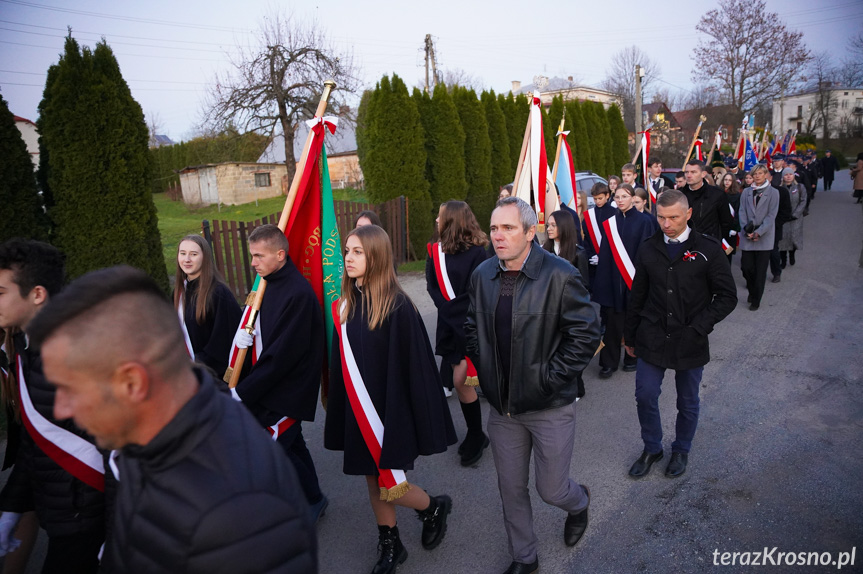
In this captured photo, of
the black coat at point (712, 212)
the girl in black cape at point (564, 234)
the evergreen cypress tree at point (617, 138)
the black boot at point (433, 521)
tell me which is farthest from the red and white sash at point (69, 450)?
the evergreen cypress tree at point (617, 138)

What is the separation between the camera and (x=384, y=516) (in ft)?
10.7

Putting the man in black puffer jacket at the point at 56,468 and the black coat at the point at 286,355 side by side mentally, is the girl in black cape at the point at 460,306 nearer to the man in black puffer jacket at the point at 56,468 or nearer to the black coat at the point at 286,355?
the black coat at the point at 286,355

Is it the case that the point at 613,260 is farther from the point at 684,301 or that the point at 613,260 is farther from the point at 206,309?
the point at 206,309

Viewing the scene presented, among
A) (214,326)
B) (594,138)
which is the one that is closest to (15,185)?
(214,326)

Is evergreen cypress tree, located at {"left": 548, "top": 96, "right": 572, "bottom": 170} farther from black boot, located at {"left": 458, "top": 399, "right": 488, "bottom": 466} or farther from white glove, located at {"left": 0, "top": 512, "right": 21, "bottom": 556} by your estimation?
white glove, located at {"left": 0, "top": 512, "right": 21, "bottom": 556}

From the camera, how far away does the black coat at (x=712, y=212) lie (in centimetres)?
766

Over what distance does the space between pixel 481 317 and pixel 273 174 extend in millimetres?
35868

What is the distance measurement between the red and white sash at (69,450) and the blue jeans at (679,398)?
3.37 metres

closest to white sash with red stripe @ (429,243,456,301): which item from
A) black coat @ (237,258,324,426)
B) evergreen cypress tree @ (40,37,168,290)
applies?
black coat @ (237,258,324,426)

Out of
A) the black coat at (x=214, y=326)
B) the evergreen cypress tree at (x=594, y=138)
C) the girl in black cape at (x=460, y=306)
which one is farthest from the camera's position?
the evergreen cypress tree at (x=594, y=138)

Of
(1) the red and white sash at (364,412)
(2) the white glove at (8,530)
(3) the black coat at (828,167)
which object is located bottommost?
(2) the white glove at (8,530)

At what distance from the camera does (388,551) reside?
3273mm

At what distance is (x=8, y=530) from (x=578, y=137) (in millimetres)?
21237

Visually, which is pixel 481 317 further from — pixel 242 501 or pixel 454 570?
pixel 242 501
